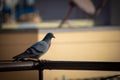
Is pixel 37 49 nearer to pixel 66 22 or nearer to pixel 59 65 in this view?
pixel 59 65

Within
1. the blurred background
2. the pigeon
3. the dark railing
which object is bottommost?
the dark railing

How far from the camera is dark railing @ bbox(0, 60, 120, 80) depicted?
655mm

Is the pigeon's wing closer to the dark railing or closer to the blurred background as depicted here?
the dark railing

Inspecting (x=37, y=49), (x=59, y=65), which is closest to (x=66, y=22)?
(x=37, y=49)

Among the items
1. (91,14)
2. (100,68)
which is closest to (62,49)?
(91,14)

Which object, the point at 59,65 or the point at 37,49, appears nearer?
the point at 59,65

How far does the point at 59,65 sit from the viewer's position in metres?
0.68

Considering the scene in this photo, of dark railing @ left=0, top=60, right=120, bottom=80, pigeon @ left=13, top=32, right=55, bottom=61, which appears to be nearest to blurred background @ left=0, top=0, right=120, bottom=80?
pigeon @ left=13, top=32, right=55, bottom=61

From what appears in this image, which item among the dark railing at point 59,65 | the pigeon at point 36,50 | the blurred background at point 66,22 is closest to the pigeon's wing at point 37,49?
the pigeon at point 36,50

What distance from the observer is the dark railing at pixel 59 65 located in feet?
2.15

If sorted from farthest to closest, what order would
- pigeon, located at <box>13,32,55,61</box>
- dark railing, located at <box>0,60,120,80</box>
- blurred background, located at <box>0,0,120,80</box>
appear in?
blurred background, located at <box>0,0,120,80</box> < pigeon, located at <box>13,32,55,61</box> < dark railing, located at <box>0,60,120,80</box>

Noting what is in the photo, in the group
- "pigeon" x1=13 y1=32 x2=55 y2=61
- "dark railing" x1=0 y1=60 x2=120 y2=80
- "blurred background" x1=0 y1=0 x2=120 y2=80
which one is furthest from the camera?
"blurred background" x1=0 y1=0 x2=120 y2=80

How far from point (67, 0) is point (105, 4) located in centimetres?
37

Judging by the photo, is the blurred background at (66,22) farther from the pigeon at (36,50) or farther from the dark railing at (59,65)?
the dark railing at (59,65)
